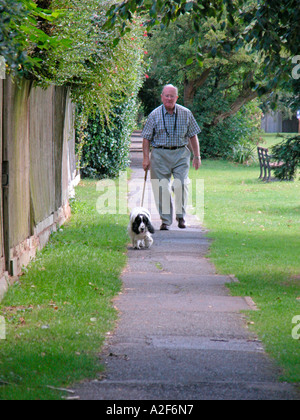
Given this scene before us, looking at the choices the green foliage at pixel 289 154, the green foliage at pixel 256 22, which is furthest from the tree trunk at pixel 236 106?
the green foliage at pixel 256 22

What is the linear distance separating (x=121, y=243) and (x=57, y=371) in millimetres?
5661

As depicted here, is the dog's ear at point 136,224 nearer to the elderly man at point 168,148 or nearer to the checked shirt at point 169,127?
the elderly man at point 168,148

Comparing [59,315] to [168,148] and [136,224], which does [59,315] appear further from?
[168,148]

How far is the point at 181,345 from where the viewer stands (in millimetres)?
5250

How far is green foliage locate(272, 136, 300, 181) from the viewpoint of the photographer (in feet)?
26.9

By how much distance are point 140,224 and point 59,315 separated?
3835 millimetres

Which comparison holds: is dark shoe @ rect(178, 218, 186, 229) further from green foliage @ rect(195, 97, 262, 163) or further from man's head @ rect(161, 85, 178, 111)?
green foliage @ rect(195, 97, 262, 163)

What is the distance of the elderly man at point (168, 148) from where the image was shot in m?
10.8

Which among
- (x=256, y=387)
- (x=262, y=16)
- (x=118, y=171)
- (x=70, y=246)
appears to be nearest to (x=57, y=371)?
(x=256, y=387)

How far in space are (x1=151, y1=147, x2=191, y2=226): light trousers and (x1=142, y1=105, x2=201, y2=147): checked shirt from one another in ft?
0.53

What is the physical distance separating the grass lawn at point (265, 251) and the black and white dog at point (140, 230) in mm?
958

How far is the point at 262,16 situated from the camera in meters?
5.93

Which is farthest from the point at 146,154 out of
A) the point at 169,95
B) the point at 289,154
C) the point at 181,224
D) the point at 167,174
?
the point at 289,154

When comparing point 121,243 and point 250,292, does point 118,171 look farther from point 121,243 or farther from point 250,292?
point 250,292
